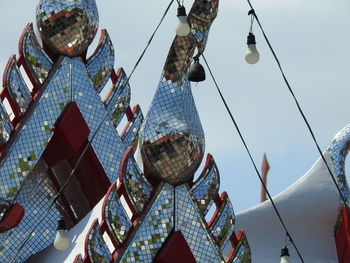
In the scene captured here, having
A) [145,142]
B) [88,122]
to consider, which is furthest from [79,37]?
[145,142]

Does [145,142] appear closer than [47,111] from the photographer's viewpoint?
Yes

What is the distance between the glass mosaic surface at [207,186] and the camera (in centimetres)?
2409

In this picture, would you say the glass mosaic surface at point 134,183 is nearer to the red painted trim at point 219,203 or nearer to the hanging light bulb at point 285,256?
the red painted trim at point 219,203

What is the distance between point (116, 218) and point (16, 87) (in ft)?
8.24

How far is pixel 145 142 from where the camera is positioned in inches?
933

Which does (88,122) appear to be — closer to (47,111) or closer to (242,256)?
(47,111)

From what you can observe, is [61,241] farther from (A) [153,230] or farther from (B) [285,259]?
(B) [285,259]

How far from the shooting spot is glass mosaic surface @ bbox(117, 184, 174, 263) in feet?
77.2

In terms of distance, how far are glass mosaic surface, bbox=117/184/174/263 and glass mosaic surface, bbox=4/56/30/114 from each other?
2.33 metres

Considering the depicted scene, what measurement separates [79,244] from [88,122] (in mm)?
1884

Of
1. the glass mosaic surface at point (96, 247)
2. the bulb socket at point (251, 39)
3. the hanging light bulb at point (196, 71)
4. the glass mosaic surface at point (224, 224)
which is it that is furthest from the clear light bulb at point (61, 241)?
the bulb socket at point (251, 39)

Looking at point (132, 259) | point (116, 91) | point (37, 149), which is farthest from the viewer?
point (116, 91)

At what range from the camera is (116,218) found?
23.5 metres

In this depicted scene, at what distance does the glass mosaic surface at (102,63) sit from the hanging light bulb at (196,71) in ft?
7.03
